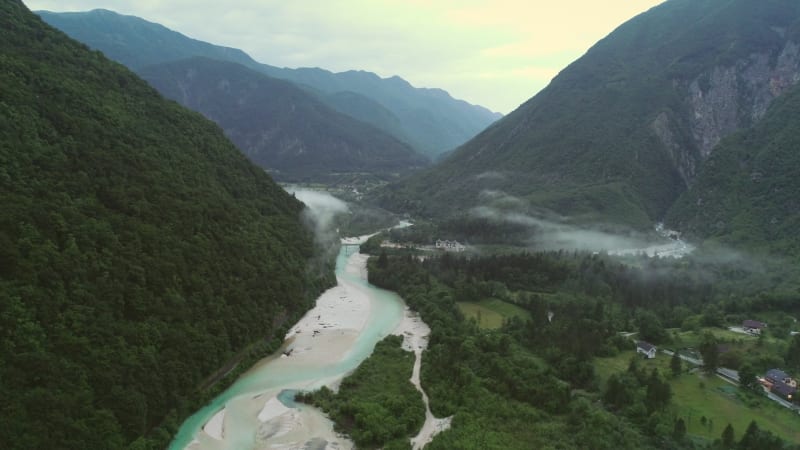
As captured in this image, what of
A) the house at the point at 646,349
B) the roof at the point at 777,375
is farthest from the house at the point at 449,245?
the roof at the point at 777,375

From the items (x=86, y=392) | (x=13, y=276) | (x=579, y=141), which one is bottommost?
(x=86, y=392)

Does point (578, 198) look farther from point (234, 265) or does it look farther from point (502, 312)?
point (234, 265)

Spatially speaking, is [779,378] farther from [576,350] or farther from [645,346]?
[576,350]

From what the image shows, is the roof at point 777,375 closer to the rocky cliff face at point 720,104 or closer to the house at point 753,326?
the house at point 753,326

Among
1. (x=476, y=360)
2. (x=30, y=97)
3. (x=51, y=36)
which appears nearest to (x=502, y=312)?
(x=476, y=360)

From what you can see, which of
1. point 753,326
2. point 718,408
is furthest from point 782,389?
point 753,326

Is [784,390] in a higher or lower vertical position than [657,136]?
lower
